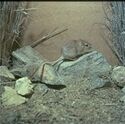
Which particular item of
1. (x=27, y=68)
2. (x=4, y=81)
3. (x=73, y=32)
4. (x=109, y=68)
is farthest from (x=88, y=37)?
(x=4, y=81)

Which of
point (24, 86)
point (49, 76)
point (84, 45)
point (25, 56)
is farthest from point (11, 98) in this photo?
point (84, 45)

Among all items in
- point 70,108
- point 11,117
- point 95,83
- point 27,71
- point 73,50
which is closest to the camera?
point 11,117

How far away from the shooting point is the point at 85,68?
122 inches

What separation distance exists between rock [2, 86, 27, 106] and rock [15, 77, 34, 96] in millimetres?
38

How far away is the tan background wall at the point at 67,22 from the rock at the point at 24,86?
537mm

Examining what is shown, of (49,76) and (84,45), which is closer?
(49,76)

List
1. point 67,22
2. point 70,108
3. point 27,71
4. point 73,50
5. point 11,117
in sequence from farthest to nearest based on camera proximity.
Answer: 1. point 67,22
2. point 73,50
3. point 27,71
4. point 70,108
5. point 11,117

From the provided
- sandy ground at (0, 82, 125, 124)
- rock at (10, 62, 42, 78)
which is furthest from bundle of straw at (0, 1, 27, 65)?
sandy ground at (0, 82, 125, 124)

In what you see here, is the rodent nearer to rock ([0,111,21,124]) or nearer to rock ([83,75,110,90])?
rock ([83,75,110,90])

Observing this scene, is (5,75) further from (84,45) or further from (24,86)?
(84,45)

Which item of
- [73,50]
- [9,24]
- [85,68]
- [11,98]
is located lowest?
[11,98]

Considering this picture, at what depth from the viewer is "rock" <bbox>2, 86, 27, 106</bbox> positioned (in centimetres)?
272

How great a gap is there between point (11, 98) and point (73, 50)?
75 centimetres

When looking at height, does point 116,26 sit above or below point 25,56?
above
